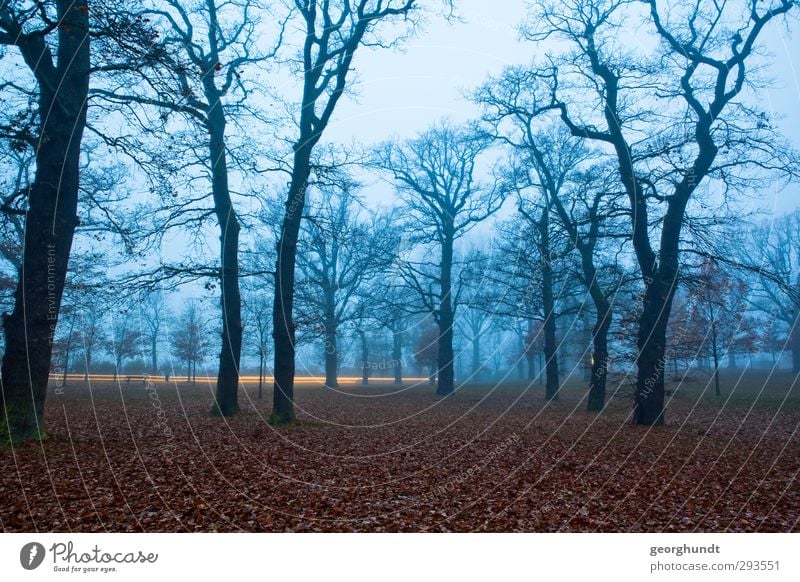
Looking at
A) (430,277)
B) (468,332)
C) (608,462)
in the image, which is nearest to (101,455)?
(608,462)

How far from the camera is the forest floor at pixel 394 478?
682 cm

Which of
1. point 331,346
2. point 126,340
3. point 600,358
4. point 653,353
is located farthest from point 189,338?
point 653,353

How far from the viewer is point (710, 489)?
27.3 ft

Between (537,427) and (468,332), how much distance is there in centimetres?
3867

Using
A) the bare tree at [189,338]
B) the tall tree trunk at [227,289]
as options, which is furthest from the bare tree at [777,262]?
the bare tree at [189,338]

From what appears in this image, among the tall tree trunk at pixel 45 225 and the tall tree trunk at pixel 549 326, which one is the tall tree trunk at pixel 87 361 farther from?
the tall tree trunk at pixel 549 326

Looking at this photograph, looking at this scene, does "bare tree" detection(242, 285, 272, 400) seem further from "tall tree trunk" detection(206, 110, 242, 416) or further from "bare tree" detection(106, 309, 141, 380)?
"tall tree trunk" detection(206, 110, 242, 416)

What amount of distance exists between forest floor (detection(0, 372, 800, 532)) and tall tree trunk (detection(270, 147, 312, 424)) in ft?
2.84

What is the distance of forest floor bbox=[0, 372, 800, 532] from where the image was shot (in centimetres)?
682

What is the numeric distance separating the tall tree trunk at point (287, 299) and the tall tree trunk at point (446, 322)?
15.4 metres

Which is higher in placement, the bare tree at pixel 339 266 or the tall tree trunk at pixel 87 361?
the bare tree at pixel 339 266

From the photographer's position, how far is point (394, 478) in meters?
8.78

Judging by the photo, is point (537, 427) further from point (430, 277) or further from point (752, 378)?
point (752, 378)

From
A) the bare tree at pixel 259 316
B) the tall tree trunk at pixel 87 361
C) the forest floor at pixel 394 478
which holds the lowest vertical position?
the forest floor at pixel 394 478
